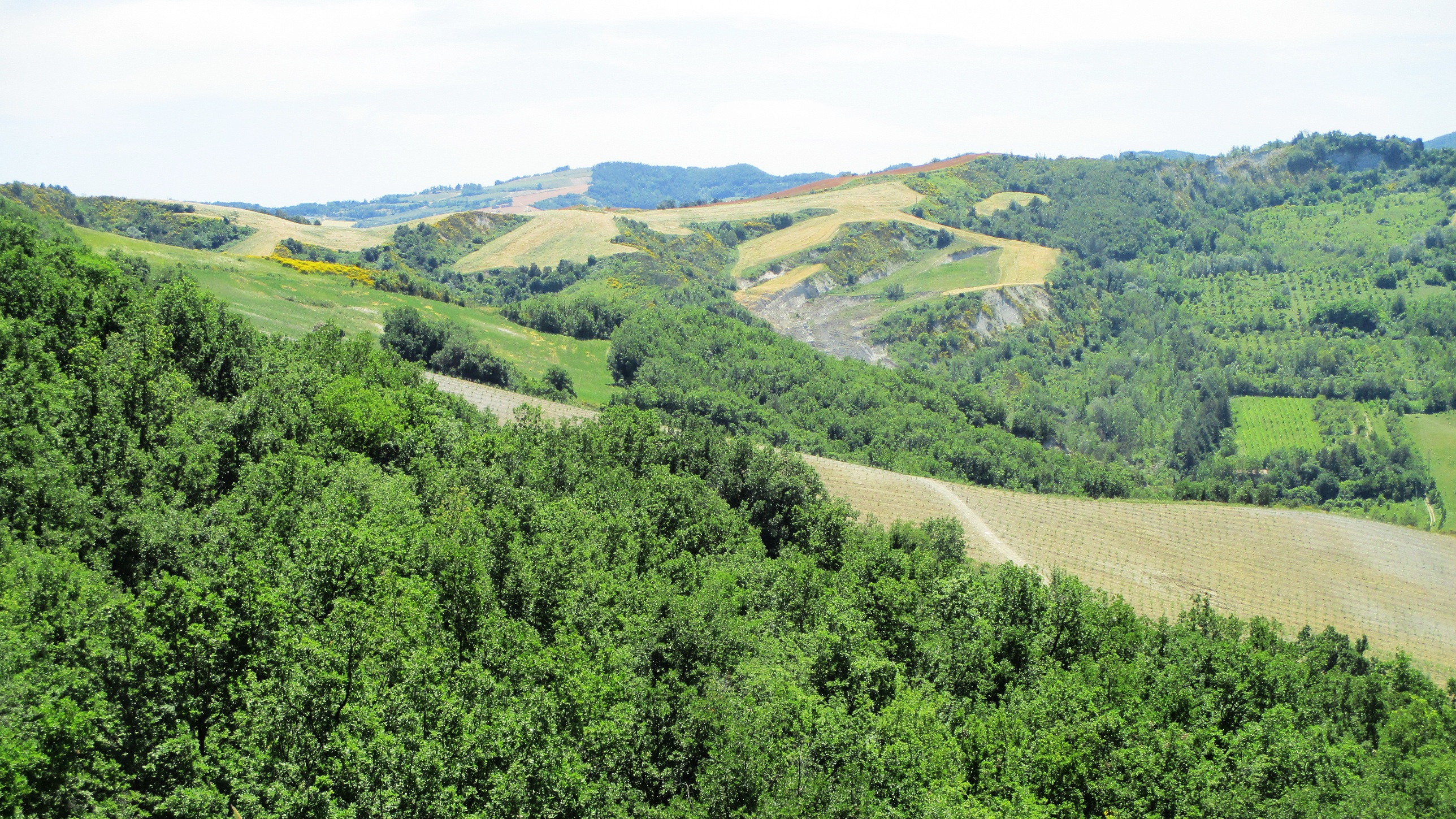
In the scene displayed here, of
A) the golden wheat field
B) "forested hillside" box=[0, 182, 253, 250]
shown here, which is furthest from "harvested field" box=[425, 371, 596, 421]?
"forested hillside" box=[0, 182, 253, 250]

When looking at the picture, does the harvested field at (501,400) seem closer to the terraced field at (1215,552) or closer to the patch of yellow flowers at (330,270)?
the terraced field at (1215,552)

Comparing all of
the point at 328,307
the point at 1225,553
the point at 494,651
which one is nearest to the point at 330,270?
the point at 328,307

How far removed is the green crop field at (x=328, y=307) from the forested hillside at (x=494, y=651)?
48.8 metres

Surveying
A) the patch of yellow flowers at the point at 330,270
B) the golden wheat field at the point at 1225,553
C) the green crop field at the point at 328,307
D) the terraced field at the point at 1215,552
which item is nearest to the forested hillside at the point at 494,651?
the terraced field at the point at 1215,552

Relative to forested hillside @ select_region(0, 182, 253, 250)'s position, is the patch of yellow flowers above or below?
below

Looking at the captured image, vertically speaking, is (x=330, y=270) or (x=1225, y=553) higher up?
(x=330, y=270)

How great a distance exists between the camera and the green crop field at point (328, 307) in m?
126

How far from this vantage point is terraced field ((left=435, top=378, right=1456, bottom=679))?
307ft

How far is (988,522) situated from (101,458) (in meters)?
85.7

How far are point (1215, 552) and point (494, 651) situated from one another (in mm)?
91699

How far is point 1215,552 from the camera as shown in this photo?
10456 centimetres

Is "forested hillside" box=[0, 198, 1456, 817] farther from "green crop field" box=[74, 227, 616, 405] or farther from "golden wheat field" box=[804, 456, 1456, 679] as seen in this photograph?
"green crop field" box=[74, 227, 616, 405]

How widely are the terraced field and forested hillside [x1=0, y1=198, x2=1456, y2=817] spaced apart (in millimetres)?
14251

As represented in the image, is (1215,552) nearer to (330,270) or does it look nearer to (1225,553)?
(1225,553)
